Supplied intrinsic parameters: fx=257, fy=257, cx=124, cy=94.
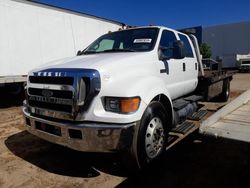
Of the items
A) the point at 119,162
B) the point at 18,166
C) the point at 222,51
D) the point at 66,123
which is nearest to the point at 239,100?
the point at 119,162

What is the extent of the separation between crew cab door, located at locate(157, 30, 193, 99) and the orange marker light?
1.25 meters

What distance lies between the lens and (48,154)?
4426 mm

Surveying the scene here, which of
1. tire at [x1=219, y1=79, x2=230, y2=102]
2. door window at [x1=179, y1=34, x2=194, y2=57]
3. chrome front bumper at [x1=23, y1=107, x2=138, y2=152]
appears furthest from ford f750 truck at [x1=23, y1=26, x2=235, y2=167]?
tire at [x1=219, y1=79, x2=230, y2=102]

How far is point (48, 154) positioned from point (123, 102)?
6.66 ft

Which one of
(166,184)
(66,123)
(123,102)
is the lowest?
(166,184)

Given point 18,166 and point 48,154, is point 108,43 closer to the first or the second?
point 48,154

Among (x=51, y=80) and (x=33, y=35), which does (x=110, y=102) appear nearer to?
(x=51, y=80)

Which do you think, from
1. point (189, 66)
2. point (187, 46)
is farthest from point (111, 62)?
point (187, 46)

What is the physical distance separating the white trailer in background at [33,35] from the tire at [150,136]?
5.49 meters

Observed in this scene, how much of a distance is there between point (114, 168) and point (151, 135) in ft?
2.59

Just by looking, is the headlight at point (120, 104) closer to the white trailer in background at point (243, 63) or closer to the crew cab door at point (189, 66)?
the crew cab door at point (189, 66)

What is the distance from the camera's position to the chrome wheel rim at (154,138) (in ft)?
11.8

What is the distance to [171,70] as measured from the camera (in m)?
4.70

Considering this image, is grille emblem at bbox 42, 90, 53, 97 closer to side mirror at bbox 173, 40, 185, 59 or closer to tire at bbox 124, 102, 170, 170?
tire at bbox 124, 102, 170, 170
